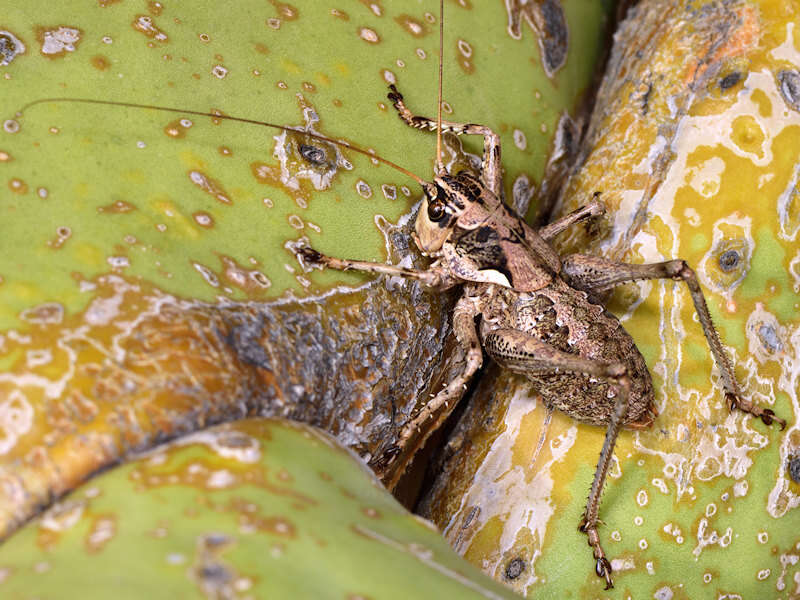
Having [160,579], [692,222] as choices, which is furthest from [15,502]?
[692,222]

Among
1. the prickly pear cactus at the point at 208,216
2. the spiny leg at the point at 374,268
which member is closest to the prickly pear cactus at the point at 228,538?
the prickly pear cactus at the point at 208,216

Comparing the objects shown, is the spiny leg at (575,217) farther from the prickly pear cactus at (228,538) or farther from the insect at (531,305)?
the prickly pear cactus at (228,538)

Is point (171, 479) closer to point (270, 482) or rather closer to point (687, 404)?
point (270, 482)

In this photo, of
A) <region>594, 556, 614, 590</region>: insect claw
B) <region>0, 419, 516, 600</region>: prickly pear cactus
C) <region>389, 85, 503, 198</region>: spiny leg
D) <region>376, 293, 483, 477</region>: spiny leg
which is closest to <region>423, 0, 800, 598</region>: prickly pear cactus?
<region>594, 556, 614, 590</region>: insect claw

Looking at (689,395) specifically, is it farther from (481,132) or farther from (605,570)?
(481,132)

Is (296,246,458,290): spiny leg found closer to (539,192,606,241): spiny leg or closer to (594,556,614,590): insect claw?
(539,192,606,241): spiny leg

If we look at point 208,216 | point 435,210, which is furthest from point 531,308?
point 208,216
